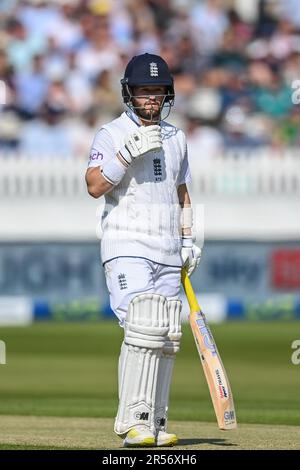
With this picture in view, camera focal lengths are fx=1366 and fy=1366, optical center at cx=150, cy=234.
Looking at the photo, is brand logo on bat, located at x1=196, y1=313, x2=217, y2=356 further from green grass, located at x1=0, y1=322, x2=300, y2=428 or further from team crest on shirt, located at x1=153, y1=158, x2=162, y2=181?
green grass, located at x1=0, y1=322, x2=300, y2=428

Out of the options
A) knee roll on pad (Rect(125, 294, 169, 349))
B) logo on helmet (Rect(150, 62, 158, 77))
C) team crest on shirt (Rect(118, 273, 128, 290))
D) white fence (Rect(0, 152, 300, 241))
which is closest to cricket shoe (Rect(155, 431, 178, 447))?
knee roll on pad (Rect(125, 294, 169, 349))

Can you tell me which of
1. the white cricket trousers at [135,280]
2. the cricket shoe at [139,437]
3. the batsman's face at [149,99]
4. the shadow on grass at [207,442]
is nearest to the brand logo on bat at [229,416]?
the shadow on grass at [207,442]

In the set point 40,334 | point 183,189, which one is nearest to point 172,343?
Answer: point 183,189

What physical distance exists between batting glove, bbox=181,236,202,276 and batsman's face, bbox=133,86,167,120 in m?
0.63

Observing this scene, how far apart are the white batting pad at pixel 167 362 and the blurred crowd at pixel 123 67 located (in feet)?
40.5

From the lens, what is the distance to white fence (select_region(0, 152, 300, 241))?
61.7ft

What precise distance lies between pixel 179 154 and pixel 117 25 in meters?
13.5

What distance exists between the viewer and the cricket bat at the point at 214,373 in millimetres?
6273

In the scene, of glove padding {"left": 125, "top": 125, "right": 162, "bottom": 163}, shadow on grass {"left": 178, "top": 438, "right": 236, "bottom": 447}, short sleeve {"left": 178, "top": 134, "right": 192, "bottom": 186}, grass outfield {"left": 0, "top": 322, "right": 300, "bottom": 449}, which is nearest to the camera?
glove padding {"left": 125, "top": 125, "right": 162, "bottom": 163}

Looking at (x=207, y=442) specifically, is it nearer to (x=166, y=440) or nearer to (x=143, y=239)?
(x=166, y=440)

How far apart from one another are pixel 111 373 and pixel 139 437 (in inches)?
284

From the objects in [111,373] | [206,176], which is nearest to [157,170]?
[111,373]

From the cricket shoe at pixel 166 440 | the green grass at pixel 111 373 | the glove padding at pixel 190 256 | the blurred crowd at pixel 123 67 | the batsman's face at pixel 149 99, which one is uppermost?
the blurred crowd at pixel 123 67

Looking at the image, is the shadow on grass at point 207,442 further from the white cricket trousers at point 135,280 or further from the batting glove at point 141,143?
the batting glove at point 141,143
